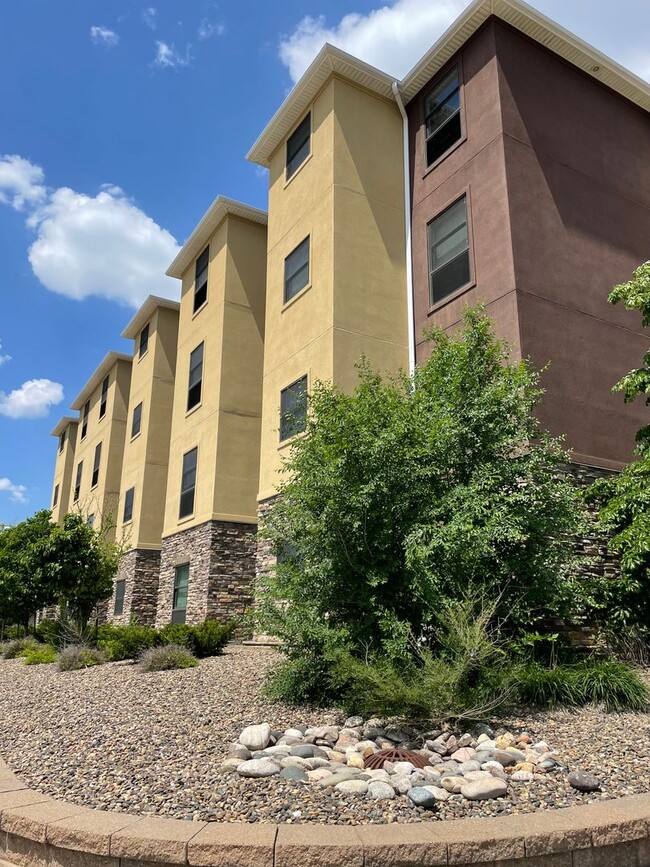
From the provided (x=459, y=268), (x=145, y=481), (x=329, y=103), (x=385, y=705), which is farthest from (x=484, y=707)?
(x=145, y=481)

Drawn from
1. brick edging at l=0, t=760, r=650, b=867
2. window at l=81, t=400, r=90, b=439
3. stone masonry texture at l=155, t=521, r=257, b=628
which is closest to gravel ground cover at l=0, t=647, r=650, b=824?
brick edging at l=0, t=760, r=650, b=867

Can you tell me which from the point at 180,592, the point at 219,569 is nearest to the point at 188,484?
the point at 180,592

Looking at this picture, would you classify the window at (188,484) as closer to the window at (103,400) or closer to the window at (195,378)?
the window at (195,378)

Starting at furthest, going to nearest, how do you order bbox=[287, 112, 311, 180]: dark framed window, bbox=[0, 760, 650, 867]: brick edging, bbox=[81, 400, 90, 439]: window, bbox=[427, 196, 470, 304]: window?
1. bbox=[81, 400, 90, 439]: window
2. bbox=[287, 112, 311, 180]: dark framed window
3. bbox=[427, 196, 470, 304]: window
4. bbox=[0, 760, 650, 867]: brick edging

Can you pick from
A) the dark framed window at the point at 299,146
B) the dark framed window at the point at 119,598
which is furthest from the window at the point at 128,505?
the dark framed window at the point at 299,146

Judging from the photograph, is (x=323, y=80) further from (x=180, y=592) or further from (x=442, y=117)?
(x=180, y=592)

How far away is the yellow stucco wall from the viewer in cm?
1930

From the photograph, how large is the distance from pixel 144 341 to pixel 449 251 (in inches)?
676

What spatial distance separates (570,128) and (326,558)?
1173 centimetres

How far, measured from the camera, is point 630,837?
4336mm

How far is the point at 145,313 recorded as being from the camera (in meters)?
27.7

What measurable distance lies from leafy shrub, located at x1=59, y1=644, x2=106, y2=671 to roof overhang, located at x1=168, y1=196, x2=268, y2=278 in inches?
516

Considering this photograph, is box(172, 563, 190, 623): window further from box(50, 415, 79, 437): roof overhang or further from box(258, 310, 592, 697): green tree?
box(50, 415, 79, 437): roof overhang

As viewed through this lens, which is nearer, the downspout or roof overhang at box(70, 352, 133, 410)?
the downspout
